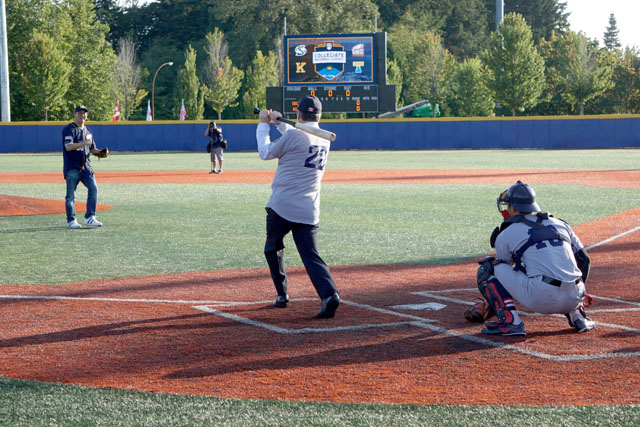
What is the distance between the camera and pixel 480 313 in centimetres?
677

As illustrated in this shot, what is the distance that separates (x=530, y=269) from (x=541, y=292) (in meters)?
0.19

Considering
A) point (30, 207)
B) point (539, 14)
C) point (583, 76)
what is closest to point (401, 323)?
point (30, 207)

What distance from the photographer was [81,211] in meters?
16.6

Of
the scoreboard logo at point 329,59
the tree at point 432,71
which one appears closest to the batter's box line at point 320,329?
the scoreboard logo at point 329,59

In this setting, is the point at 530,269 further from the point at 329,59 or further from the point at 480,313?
the point at 329,59

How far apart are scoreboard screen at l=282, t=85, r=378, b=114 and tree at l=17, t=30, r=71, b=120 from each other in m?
22.9

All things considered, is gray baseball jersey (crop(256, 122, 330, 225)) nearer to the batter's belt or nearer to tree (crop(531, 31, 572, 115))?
the batter's belt

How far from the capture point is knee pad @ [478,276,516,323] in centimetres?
631

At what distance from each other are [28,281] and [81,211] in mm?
7868

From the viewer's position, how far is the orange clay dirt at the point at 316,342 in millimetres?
5086

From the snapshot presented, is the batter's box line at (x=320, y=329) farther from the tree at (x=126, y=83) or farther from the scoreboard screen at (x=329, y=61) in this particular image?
the tree at (x=126, y=83)

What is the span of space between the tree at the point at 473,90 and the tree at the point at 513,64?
292 inches

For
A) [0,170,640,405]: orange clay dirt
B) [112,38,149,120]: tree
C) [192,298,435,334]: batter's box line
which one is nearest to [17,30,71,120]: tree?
[112,38,149,120]: tree

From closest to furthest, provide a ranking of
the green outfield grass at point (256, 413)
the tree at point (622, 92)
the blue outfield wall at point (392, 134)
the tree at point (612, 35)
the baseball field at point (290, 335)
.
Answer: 1. the green outfield grass at point (256, 413)
2. the baseball field at point (290, 335)
3. the blue outfield wall at point (392, 134)
4. the tree at point (622, 92)
5. the tree at point (612, 35)
